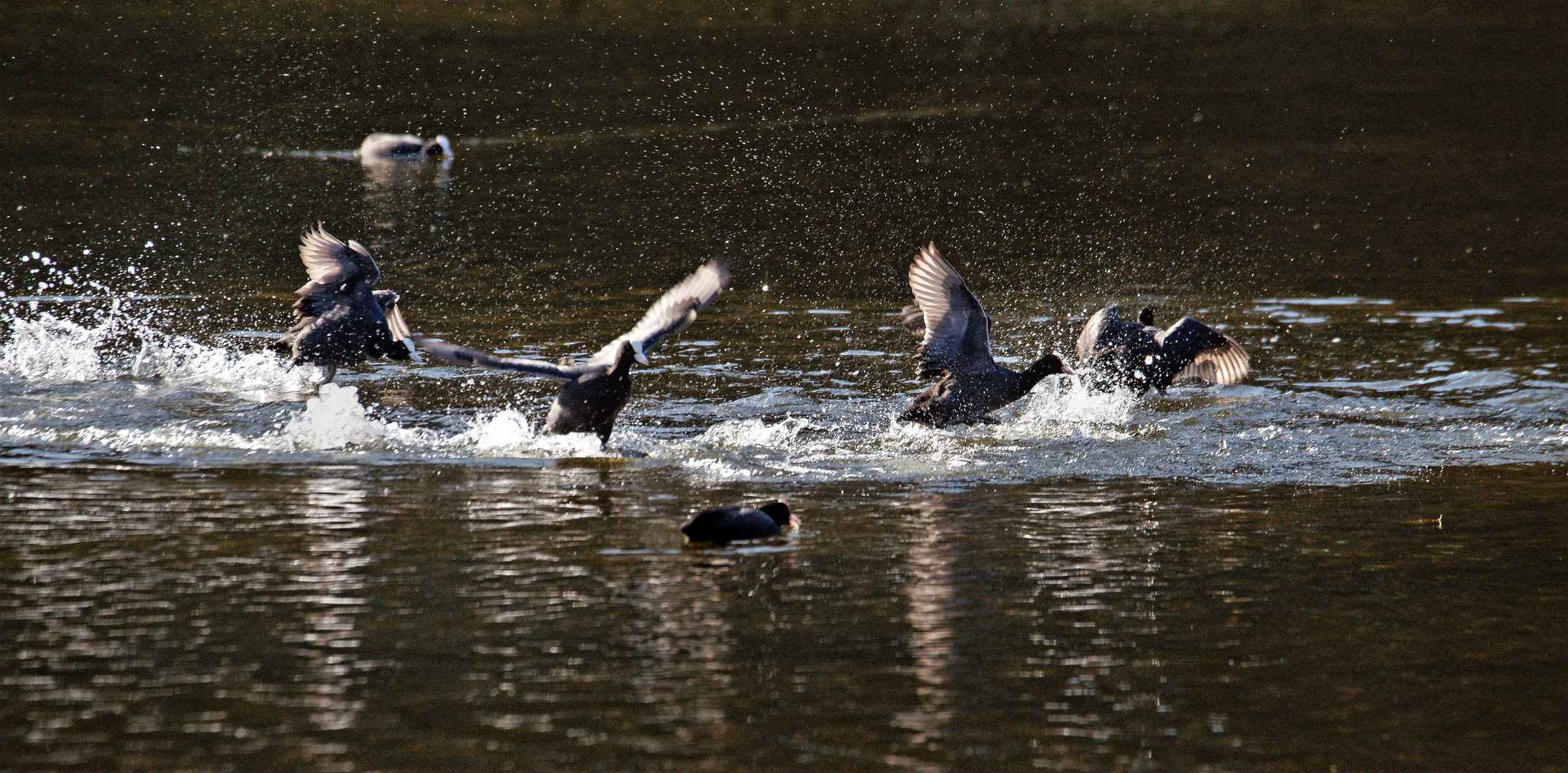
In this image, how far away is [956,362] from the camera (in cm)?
1027

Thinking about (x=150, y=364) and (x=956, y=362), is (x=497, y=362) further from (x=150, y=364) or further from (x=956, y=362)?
(x=150, y=364)

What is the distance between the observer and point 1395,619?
6344mm

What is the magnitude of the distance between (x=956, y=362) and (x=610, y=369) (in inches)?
90.7

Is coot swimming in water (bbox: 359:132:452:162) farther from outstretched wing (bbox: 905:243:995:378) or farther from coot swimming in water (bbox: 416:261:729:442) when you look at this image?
outstretched wing (bbox: 905:243:995:378)

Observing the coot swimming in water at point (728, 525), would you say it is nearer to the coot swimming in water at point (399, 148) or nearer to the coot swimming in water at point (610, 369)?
the coot swimming in water at point (610, 369)

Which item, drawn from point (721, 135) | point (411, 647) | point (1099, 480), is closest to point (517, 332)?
point (1099, 480)

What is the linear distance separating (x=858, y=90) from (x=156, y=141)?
38.5ft

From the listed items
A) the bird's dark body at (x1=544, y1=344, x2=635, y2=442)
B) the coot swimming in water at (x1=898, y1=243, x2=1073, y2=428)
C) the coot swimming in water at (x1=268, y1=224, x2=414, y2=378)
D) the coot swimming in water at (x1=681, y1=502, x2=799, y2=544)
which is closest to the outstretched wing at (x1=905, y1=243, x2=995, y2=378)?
the coot swimming in water at (x1=898, y1=243, x2=1073, y2=428)

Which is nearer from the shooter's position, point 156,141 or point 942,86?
point 156,141

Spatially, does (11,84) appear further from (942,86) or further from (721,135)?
(942,86)

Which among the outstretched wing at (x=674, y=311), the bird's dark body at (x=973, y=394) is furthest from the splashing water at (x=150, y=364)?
the bird's dark body at (x=973, y=394)

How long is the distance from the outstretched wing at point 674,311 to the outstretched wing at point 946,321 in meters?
1.27

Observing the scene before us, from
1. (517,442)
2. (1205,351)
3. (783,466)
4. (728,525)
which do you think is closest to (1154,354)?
(1205,351)

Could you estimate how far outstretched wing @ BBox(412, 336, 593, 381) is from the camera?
7.80 meters
